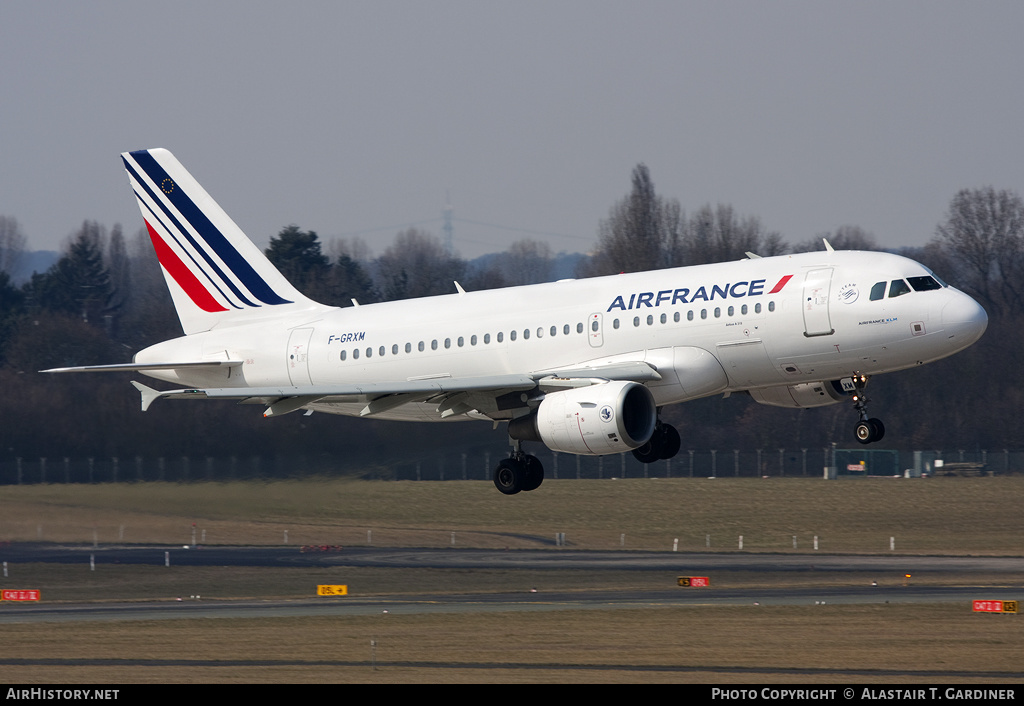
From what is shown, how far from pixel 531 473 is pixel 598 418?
14.0 ft

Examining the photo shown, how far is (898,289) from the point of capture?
3419 cm

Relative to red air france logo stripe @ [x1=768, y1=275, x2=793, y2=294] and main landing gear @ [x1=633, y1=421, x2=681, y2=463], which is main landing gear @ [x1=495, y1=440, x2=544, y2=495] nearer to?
main landing gear @ [x1=633, y1=421, x2=681, y2=463]

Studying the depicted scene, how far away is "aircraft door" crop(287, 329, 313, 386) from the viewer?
41188 millimetres

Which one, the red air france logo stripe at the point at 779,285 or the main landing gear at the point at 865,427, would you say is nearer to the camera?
the red air france logo stripe at the point at 779,285

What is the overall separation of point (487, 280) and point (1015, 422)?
4778 centimetres

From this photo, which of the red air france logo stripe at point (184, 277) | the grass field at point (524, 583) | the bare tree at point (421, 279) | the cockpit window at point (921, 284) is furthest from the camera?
the bare tree at point (421, 279)

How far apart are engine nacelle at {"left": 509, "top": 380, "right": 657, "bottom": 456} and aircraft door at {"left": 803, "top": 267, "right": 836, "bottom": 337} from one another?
4.47 meters

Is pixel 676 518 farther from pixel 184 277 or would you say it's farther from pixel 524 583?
pixel 184 277

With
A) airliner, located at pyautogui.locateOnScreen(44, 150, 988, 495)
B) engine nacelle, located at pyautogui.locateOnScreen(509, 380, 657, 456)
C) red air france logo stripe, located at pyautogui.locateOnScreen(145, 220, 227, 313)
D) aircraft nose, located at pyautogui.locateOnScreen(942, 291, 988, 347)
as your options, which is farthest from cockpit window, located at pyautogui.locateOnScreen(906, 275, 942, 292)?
red air france logo stripe, located at pyautogui.locateOnScreen(145, 220, 227, 313)

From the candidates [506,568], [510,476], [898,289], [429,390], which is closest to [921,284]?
[898,289]

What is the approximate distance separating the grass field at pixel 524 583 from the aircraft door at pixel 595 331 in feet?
26.6

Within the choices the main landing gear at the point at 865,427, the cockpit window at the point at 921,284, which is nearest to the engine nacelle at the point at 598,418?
the main landing gear at the point at 865,427

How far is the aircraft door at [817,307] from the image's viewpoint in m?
34.3

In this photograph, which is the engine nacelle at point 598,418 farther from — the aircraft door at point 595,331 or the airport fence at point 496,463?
the airport fence at point 496,463
